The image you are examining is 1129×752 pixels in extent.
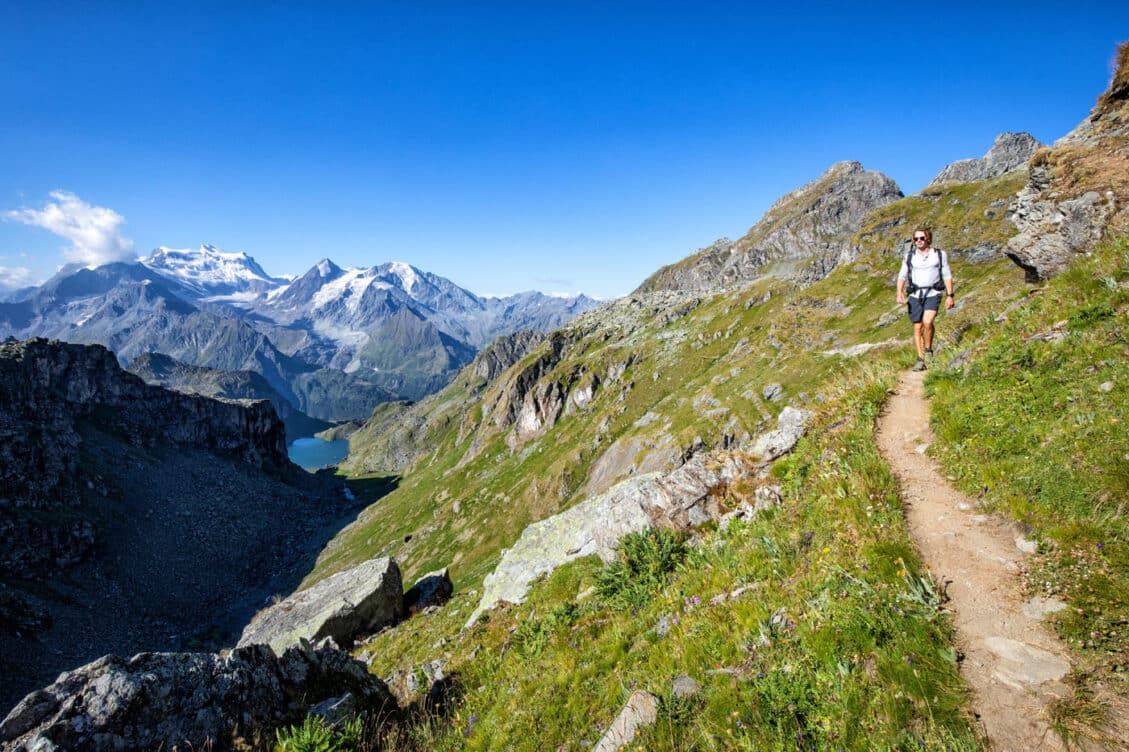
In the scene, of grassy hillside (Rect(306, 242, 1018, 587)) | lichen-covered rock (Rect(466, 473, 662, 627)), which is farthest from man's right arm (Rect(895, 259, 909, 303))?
lichen-covered rock (Rect(466, 473, 662, 627))

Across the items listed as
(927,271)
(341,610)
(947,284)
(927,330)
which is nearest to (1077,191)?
(927,271)

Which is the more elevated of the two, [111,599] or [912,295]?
[912,295]

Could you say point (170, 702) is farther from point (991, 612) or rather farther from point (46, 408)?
point (46, 408)

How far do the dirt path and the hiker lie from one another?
30.4 ft

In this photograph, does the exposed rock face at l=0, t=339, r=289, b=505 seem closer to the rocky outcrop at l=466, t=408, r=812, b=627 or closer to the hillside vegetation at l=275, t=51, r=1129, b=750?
the hillside vegetation at l=275, t=51, r=1129, b=750

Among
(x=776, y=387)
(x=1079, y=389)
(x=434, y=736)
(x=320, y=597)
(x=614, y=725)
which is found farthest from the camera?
(x=776, y=387)

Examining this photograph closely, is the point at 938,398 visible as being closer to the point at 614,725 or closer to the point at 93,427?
the point at 614,725

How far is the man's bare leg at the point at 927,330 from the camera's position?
16.5m

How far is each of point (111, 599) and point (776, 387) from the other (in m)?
154

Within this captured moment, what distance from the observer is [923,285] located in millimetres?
16438

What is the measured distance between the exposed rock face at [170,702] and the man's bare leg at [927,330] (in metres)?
20.7

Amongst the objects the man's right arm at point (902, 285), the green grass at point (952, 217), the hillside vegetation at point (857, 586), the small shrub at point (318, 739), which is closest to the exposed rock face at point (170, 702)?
the small shrub at point (318, 739)

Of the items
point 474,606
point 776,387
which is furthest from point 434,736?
point 776,387

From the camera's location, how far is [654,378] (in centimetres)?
15475
